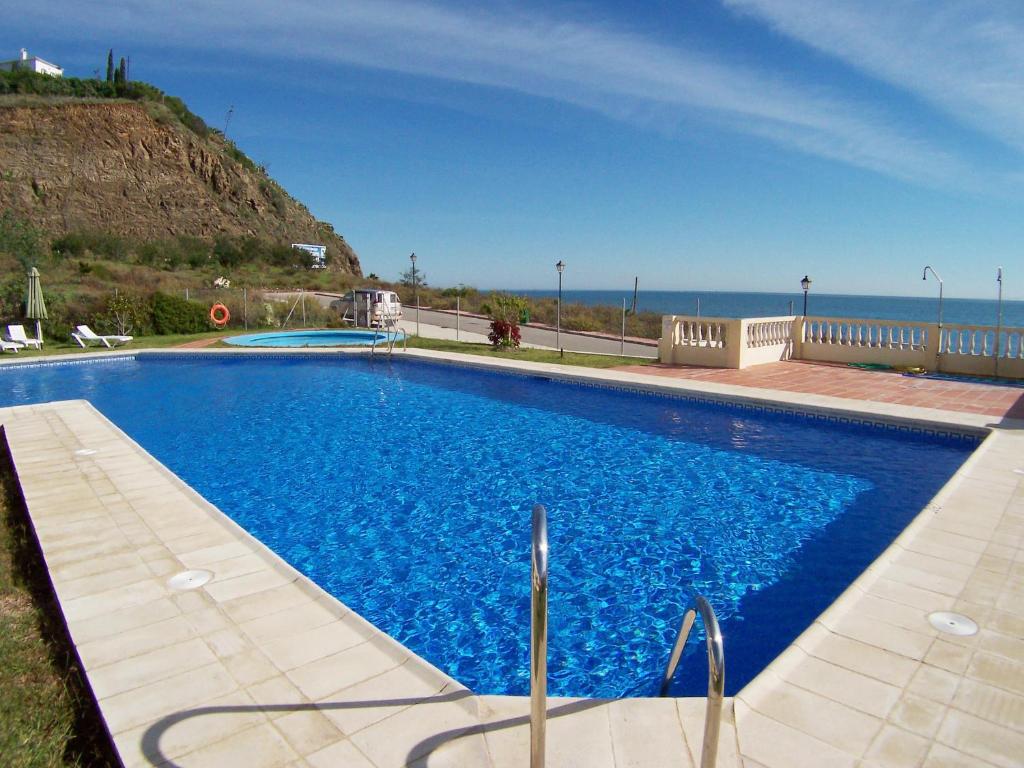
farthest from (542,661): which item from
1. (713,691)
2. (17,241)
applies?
(17,241)

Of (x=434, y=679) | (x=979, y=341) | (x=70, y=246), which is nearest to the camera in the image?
(x=434, y=679)

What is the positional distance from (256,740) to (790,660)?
2.25 metres

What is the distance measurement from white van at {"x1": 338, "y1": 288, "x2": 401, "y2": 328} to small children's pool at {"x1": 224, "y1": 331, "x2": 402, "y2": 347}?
1828 mm

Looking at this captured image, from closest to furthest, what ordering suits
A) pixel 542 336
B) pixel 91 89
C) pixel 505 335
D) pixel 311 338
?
pixel 505 335 → pixel 542 336 → pixel 311 338 → pixel 91 89

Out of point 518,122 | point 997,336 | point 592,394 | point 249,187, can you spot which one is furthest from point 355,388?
point 249,187

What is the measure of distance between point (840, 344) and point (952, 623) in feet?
35.8

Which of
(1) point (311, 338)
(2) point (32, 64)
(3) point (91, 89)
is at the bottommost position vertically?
(1) point (311, 338)

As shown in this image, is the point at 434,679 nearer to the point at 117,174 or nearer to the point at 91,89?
the point at 117,174

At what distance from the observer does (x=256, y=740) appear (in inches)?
90.0

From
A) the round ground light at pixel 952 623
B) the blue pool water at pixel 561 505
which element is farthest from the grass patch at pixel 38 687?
the round ground light at pixel 952 623

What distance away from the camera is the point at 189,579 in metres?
3.65

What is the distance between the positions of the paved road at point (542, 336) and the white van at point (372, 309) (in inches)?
30.0

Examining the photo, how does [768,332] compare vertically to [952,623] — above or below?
above

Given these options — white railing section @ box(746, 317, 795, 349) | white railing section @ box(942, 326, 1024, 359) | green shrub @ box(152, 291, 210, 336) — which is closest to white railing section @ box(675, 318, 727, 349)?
white railing section @ box(746, 317, 795, 349)
